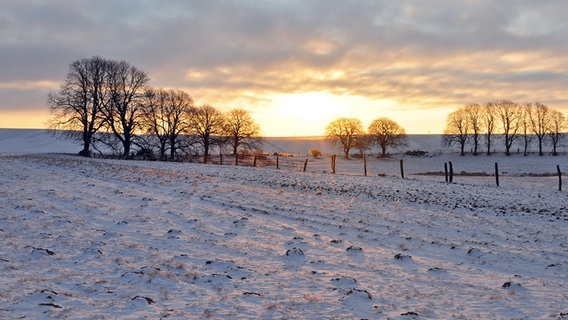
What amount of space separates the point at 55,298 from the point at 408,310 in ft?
17.0

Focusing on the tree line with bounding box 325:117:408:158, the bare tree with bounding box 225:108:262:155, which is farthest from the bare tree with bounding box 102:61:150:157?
the tree line with bounding box 325:117:408:158

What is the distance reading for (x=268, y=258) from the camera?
8.97 meters

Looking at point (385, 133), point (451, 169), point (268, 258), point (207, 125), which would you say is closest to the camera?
point (268, 258)

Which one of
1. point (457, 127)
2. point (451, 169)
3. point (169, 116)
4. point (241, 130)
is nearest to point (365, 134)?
point (457, 127)

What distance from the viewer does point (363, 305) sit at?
251 inches

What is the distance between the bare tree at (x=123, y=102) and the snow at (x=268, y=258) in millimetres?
43118

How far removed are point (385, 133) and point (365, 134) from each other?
19.1ft

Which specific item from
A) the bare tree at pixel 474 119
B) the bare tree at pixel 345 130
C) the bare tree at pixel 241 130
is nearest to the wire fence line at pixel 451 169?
the bare tree at pixel 241 130

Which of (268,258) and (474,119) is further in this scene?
(474,119)

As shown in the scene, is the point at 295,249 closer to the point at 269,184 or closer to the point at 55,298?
the point at 55,298

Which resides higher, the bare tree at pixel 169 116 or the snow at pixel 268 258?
the bare tree at pixel 169 116

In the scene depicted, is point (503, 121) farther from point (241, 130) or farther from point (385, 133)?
point (241, 130)

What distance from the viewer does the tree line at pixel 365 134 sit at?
108387mm

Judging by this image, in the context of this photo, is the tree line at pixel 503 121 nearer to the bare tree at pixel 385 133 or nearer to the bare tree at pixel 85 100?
the bare tree at pixel 385 133
